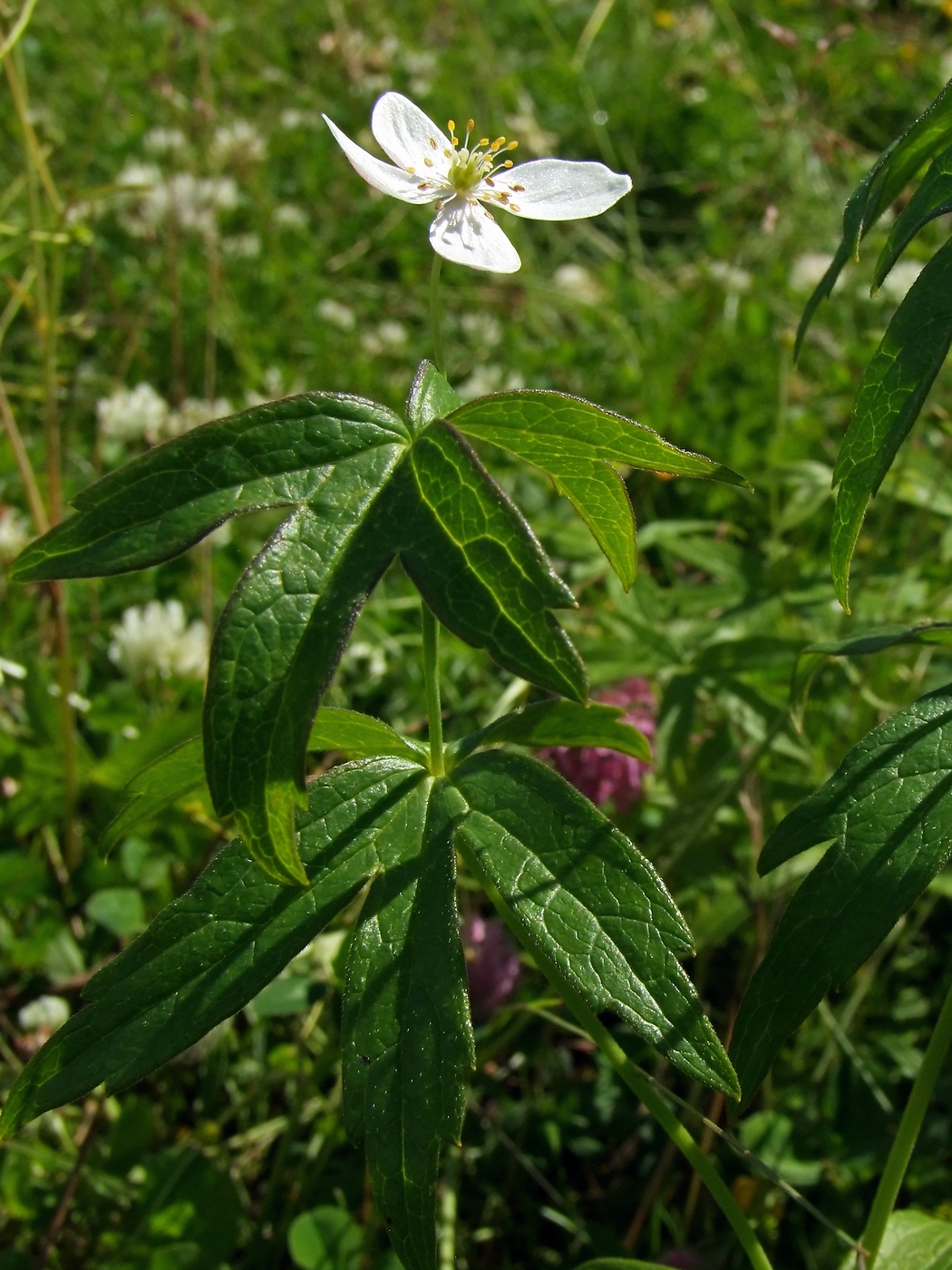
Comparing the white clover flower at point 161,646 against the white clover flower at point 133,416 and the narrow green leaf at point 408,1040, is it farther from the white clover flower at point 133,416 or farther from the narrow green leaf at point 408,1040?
the narrow green leaf at point 408,1040

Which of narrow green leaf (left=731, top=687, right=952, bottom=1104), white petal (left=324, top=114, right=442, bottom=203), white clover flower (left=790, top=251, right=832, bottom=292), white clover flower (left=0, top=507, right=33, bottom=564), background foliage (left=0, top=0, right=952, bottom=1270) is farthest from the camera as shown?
white clover flower (left=790, top=251, right=832, bottom=292)

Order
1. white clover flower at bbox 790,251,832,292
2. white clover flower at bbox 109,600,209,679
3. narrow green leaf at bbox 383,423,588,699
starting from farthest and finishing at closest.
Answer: white clover flower at bbox 790,251,832,292 → white clover flower at bbox 109,600,209,679 → narrow green leaf at bbox 383,423,588,699

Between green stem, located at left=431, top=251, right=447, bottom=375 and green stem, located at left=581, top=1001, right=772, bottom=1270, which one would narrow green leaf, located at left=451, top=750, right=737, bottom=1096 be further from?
green stem, located at left=431, top=251, right=447, bottom=375

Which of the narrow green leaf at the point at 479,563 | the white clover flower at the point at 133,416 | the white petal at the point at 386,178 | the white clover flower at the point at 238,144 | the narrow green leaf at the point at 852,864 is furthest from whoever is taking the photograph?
the white clover flower at the point at 238,144

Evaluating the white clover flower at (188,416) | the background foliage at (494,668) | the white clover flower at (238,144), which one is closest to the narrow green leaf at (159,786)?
the background foliage at (494,668)

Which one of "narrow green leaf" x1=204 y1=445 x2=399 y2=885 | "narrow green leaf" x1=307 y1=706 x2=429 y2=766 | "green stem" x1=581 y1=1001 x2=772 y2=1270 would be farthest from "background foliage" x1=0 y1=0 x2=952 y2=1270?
"narrow green leaf" x1=204 y1=445 x2=399 y2=885

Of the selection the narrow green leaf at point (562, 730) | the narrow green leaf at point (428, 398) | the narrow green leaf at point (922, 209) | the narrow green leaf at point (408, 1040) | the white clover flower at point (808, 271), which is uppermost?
the white clover flower at point (808, 271)

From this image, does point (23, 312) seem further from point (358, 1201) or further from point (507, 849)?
point (507, 849)
